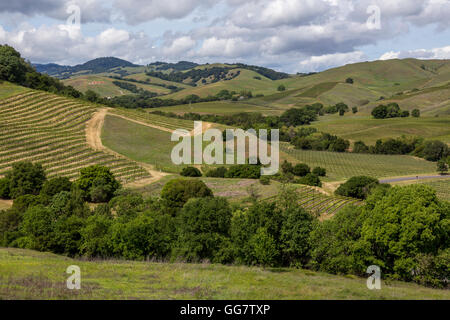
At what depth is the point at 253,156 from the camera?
9531cm

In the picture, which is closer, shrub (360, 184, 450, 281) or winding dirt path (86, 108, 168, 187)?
shrub (360, 184, 450, 281)

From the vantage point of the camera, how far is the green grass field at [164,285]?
50.0ft

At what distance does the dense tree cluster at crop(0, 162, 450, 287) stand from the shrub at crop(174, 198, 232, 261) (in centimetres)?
9

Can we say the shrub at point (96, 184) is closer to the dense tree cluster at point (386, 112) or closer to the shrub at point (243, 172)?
the shrub at point (243, 172)

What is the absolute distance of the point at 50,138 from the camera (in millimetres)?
81938

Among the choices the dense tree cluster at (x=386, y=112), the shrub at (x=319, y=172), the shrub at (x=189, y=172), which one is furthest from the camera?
the dense tree cluster at (x=386, y=112)

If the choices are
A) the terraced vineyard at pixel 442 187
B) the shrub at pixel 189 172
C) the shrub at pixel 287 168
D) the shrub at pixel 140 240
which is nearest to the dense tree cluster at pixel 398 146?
the terraced vineyard at pixel 442 187

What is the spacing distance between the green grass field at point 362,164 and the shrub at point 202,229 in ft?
192

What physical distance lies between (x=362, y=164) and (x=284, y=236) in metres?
82.5

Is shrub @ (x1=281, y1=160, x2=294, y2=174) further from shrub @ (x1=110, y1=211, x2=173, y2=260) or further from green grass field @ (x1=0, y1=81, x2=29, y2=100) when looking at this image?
green grass field @ (x1=0, y1=81, x2=29, y2=100)

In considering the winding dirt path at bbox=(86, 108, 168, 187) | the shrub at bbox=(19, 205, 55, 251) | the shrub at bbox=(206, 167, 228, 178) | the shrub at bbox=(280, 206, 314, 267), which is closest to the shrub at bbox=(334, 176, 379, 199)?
the shrub at bbox=(206, 167, 228, 178)

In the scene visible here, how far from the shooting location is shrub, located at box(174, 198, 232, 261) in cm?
3048

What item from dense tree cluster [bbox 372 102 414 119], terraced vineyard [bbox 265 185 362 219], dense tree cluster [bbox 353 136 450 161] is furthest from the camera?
dense tree cluster [bbox 372 102 414 119]
